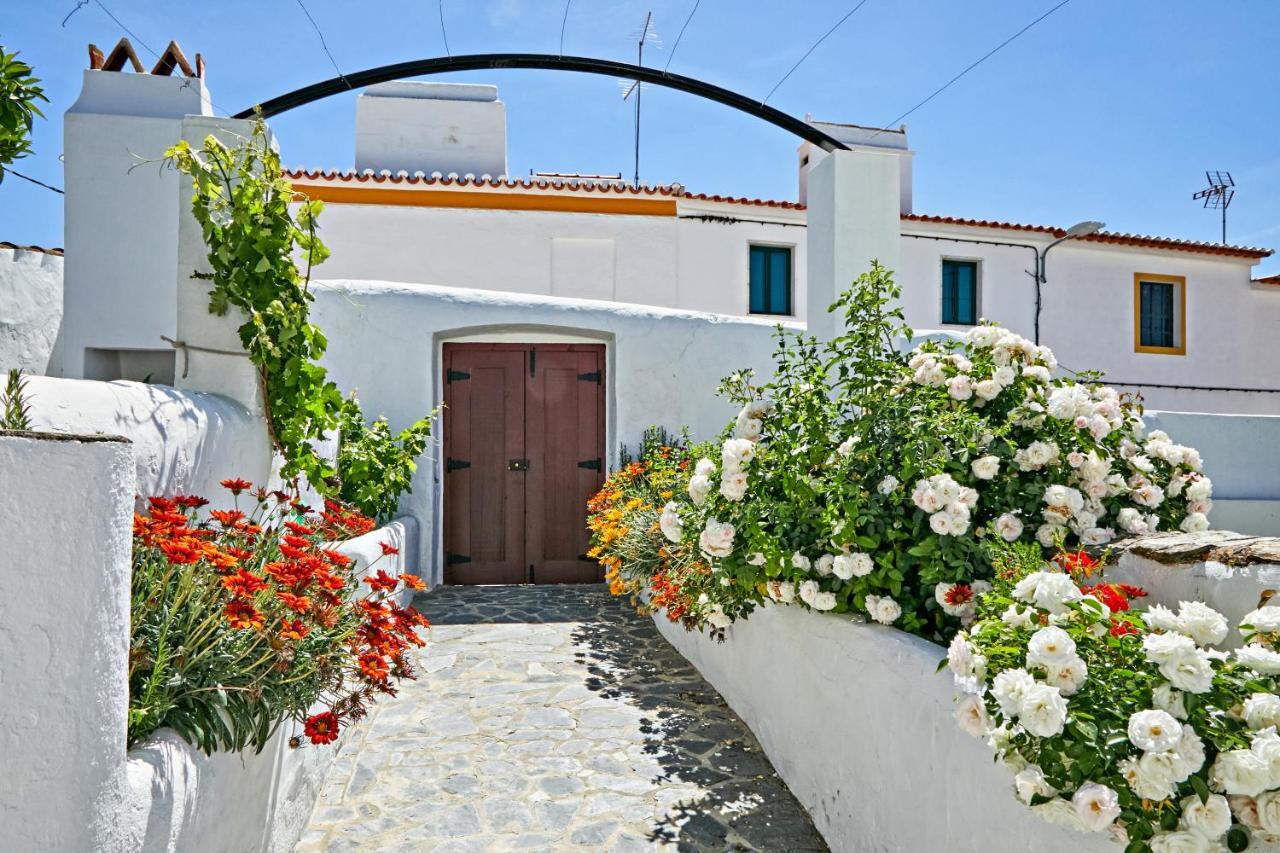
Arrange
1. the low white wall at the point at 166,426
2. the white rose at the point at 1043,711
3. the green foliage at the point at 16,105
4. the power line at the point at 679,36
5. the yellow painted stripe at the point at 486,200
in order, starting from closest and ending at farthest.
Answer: the white rose at the point at 1043,711 < the low white wall at the point at 166,426 < the green foliage at the point at 16,105 < the power line at the point at 679,36 < the yellow painted stripe at the point at 486,200

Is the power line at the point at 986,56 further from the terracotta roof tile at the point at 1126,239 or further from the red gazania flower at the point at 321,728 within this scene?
the red gazania flower at the point at 321,728

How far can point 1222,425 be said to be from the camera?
8.68 meters

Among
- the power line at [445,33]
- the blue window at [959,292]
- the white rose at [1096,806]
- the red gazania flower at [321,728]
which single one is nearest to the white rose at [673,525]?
the red gazania flower at [321,728]

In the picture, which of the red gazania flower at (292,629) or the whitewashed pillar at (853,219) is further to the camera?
the whitewashed pillar at (853,219)

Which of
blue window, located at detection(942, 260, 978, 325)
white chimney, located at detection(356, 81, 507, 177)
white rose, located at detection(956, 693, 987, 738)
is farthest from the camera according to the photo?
blue window, located at detection(942, 260, 978, 325)

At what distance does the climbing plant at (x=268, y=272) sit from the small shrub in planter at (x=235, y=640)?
4.54ft

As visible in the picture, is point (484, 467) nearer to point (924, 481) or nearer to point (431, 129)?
point (924, 481)

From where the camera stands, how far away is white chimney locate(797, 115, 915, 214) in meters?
14.4

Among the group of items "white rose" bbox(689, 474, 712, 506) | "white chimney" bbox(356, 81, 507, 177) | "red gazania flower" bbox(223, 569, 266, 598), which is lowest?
"red gazania flower" bbox(223, 569, 266, 598)

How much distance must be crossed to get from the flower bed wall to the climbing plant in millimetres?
2524

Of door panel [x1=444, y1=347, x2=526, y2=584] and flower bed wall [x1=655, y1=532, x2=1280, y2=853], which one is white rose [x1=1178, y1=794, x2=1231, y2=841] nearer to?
flower bed wall [x1=655, y1=532, x2=1280, y2=853]

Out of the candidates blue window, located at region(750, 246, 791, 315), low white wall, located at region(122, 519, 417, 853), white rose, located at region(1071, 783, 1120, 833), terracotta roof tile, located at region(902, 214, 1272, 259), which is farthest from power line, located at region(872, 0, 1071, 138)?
low white wall, located at region(122, 519, 417, 853)

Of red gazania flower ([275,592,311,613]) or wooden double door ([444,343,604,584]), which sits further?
wooden double door ([444,343,604,584])

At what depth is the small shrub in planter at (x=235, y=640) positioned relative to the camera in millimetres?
1990
